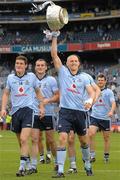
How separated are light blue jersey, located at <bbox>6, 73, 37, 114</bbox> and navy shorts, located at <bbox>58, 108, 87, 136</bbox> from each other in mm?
910

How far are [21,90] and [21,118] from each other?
55cm

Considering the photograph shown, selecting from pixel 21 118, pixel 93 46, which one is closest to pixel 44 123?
pixel 21 118

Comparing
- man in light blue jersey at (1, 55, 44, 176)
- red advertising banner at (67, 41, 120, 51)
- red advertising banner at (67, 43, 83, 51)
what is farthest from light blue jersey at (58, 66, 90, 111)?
red advertising banner at (67, 43, 83, 51)

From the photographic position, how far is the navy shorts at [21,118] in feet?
38.4

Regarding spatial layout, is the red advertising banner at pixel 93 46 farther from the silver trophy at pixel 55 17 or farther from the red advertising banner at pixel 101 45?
the silver trophy at pixel 55 17

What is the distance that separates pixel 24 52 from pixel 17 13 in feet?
17.7

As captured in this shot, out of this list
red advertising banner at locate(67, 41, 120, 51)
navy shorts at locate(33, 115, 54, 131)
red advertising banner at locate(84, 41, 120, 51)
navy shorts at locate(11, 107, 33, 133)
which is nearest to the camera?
navy shorts at locate(11, 107, 33, 133)

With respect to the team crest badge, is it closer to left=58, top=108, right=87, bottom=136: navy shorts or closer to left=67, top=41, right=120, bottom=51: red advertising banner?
left=58, top=108, right=87, bottom=136: navy shorts

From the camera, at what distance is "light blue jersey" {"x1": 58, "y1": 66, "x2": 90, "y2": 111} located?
37.2 ft

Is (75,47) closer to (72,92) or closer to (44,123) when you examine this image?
(44,123)

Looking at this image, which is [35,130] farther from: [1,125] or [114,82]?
[114,82]

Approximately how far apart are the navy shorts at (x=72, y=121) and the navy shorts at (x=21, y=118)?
0.78 meters

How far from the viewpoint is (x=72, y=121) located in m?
11.3

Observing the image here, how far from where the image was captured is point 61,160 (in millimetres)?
10828
